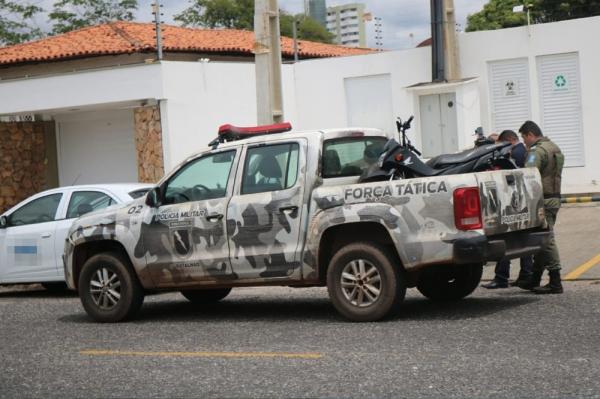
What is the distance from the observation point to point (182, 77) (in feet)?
88.0

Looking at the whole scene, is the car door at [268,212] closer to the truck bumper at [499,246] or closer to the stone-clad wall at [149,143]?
the truck bumper at [499,246]

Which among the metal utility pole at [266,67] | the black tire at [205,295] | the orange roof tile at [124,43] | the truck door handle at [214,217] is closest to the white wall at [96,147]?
the orange roof tile at [124,43]

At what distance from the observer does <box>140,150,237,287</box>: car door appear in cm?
1089

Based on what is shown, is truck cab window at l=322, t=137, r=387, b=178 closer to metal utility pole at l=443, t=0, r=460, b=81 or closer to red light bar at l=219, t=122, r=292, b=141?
red light bar at l=219, t=122, r=292, b=141

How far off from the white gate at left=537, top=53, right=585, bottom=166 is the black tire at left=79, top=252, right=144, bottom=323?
1580 cm

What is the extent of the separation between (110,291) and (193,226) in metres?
1.42

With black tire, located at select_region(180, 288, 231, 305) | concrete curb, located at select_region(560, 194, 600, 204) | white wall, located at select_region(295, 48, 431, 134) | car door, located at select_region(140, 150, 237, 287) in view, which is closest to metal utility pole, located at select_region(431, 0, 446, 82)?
white wall, located at select_region(295, 48, 431, 134)

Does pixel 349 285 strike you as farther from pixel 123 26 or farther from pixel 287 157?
pixel 123 26

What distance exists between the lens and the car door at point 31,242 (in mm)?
14508

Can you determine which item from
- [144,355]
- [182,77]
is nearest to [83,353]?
[144,355]

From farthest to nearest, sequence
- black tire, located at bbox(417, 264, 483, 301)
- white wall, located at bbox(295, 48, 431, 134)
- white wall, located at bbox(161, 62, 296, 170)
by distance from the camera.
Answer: white wall, located at bbox(295, 48, 431, 134) < white wall, located at bbox(161, 62, 296, 170) < black tire, located at bbox(417, 264, 483, 301)

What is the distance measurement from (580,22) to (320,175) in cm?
1583

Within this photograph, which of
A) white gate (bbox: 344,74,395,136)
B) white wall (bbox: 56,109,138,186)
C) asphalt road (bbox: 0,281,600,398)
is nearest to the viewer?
asphalt road (bbox: 0,281,600,398)

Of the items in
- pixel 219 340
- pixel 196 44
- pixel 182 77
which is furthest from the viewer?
pixel 196 44
